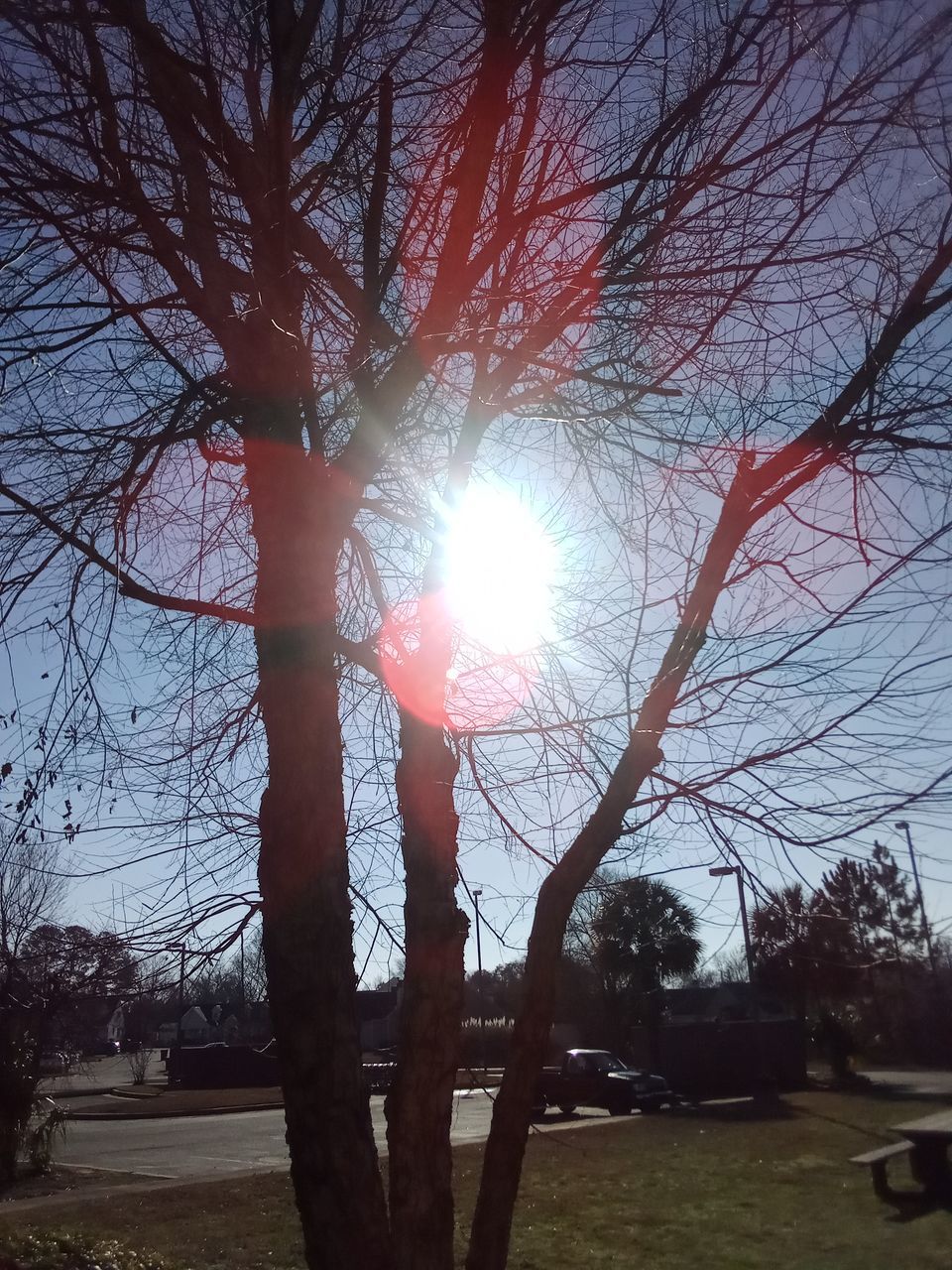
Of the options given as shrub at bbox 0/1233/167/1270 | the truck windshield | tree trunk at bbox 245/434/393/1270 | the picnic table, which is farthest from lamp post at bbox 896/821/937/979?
the truck windshield

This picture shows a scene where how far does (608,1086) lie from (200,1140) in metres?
9.15

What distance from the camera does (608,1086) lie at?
24.4 metres

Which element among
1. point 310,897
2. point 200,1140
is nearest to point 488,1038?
point 310,897

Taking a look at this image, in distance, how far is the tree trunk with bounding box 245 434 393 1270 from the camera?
108 inches

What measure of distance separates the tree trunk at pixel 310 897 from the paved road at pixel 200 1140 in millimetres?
10678

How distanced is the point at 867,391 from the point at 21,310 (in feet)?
9.70

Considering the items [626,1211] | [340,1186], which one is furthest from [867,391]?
[626,1211]

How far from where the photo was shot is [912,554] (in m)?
3.41

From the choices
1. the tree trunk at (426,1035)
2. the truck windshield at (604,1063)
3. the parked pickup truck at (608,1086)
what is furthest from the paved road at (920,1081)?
the tree trunk at (426,1035)

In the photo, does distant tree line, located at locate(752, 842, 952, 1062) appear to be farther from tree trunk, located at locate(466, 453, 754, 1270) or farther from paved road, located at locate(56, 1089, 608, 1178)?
paved road, located at locate(56, 1089, 608, 1178)

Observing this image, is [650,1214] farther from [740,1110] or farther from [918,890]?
[740,1110]

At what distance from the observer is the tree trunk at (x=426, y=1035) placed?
3104mm

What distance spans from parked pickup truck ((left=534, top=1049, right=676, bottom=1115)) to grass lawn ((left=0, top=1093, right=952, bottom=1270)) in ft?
24.9

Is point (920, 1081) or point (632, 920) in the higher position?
point (632, 920)
